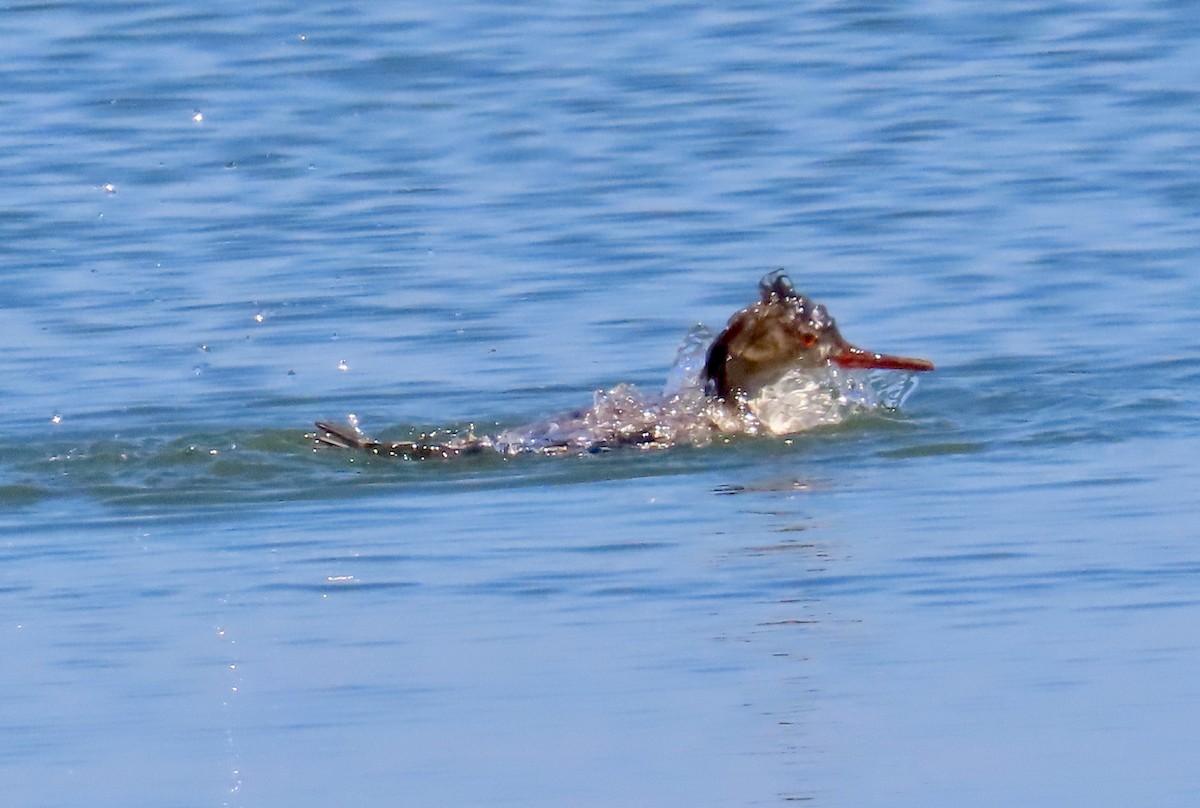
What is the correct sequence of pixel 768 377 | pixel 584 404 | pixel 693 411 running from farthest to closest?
1. pixel 584 404
2. pixel 768 377
3. pixel 693 411

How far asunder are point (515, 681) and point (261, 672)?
693 mm

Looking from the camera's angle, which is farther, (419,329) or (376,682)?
(419,329)

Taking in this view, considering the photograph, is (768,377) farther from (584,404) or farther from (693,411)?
(584,404)

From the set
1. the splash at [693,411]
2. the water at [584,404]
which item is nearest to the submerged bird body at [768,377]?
the splash at [693,411]

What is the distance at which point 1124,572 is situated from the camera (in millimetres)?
8094

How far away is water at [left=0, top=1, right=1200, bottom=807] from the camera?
6.72 meters

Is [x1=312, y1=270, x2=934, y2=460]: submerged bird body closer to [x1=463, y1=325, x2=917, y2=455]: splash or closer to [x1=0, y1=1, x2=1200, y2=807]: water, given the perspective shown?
[x1=463, y1=325, x2=917, y2=455]: splash

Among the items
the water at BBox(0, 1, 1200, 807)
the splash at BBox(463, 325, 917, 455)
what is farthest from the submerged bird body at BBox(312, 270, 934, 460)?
the water at BBox(0, 1, 1200, 807)

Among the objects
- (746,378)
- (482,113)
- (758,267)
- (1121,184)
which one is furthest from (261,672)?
(482,113)

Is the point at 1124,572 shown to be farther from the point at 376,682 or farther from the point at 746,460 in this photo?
the point at 746,460

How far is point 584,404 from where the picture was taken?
11.8m

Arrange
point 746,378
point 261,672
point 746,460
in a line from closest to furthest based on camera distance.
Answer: point 261,672, point 746,460, point 746,378

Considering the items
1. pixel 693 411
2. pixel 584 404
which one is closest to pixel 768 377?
pixel 693 411

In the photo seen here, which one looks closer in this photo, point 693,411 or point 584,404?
point 693,411
